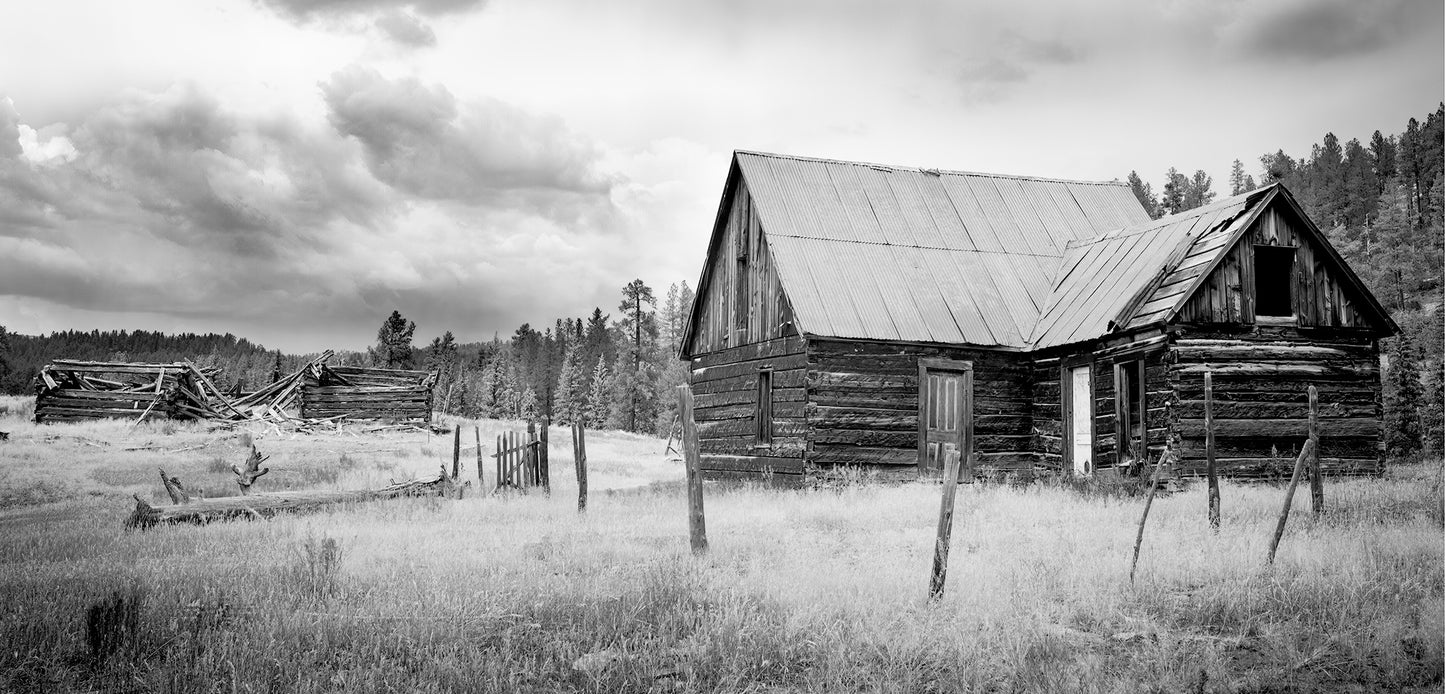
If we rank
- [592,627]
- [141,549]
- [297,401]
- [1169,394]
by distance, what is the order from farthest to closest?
[297,401] < [1169,394] < [141,549] < [592,627]

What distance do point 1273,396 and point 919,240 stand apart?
803 centimetres

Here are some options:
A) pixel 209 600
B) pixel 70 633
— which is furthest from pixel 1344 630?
pixel 70 633

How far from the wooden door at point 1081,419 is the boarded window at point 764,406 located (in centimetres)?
626

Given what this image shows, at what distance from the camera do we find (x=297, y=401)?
34.9 metres

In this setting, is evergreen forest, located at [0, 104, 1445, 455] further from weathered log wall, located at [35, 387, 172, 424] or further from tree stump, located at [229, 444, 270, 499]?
tree stump, located at [229, 444, 270, 499]

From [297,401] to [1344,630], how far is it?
115 feet

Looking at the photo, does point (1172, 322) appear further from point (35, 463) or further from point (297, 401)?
point (297, 401)

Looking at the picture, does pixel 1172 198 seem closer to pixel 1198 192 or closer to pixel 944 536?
pixel 1198 192

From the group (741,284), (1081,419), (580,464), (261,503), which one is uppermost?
(741,284)

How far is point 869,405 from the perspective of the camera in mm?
18266

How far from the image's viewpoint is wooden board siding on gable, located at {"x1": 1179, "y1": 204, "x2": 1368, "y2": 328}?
16.2m

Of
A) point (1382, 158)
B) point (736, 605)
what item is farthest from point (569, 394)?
point (1382, 158)

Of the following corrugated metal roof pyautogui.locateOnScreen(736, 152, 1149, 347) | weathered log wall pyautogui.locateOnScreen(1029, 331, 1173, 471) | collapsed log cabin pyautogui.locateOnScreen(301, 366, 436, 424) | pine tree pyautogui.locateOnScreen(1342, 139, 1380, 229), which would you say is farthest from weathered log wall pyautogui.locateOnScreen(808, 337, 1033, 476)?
pine tree pyautogui.locateOnScreen(1342, 139, 1380, 229)

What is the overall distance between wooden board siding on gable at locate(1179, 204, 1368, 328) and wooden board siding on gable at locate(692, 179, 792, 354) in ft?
26.1
